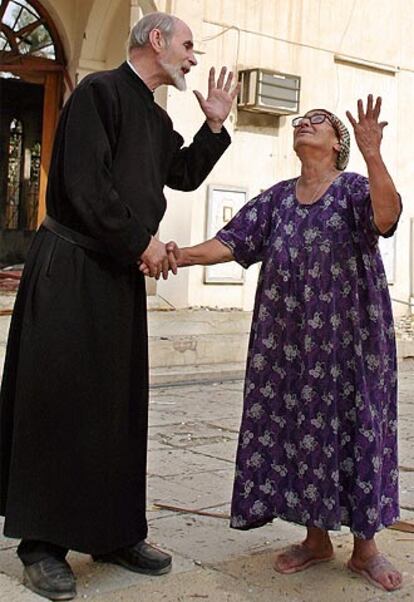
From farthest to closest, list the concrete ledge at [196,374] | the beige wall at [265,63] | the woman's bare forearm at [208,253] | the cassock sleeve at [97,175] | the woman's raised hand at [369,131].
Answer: the beige wall at [265,63] < the concrete ledge at [196,374] < the woman's bare forearm at [208,253] < the woman's raised hand at [369,131] < the cassock sleeve at [97,175]

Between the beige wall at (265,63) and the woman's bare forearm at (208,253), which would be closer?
the woman's bare forearm at (208,253)

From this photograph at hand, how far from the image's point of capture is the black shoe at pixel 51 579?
11.1ft

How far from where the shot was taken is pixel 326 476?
3596 mm

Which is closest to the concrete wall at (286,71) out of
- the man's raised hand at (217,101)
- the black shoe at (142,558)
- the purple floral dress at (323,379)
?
the man's raised hand at (217,101)

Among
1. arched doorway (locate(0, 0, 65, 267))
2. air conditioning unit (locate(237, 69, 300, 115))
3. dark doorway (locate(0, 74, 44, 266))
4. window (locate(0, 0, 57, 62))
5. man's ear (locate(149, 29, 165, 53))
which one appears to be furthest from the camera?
dark doorway (locate(0, 74, 44, 266))

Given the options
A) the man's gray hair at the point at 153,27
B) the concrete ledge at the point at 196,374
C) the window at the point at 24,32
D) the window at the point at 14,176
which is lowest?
the concrete ledge at the point at 196,374

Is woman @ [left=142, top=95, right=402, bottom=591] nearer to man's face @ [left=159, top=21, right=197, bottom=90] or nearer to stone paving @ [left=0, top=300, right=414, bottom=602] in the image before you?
stone paving @ [left=0, top=300, right=414, bottom=602]

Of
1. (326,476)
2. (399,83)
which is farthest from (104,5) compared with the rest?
(326,476)

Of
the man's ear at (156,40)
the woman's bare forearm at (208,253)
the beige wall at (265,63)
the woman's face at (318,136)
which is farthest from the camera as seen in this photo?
the beige wall at (265,63)

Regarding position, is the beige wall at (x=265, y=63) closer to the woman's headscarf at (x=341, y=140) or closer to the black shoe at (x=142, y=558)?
the woman's headscarf at (x=341, y=140)

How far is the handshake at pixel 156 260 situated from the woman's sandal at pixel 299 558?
1.20 m

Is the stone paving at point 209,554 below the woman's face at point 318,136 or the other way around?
below

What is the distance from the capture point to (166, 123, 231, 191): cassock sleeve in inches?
156

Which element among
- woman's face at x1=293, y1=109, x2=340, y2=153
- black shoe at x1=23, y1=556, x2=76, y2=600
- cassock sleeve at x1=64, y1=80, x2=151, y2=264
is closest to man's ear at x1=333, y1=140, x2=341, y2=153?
woman's face at x1=293, y1=109, x2=340, y2=153
